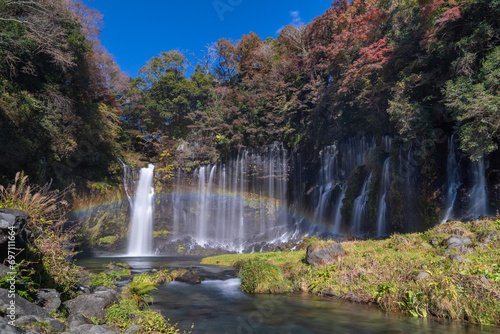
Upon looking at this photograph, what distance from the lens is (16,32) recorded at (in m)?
16.7

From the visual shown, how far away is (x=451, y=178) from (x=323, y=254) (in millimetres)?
12037

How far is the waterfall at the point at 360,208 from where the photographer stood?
24208mm

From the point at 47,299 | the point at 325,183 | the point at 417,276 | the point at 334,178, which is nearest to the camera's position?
the point at 47,299

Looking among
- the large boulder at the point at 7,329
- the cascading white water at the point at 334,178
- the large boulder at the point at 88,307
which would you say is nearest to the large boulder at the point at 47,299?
the large boulder at the point at 88,307

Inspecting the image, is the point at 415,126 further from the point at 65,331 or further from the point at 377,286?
the point at 65,331

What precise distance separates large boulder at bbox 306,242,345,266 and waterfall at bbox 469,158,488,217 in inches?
396

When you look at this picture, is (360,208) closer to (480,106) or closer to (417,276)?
(480,106)

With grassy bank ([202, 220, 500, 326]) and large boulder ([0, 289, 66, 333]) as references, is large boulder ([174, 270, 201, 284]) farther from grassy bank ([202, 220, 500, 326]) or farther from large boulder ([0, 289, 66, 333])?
large boulder ([0, 289, 66, 333])

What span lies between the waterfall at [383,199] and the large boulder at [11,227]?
21.8m

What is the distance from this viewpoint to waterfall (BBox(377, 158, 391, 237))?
22109mm

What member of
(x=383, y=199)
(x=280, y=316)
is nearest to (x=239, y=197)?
(x=383, y=199)

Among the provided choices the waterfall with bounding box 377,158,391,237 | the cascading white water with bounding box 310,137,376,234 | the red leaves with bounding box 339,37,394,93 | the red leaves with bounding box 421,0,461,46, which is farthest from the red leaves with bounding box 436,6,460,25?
the cascading white water with bounding box 310,137,376,234

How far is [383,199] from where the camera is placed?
22.4 m

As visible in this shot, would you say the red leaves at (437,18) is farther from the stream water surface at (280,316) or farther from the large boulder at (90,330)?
the large boulder at (90,330)
